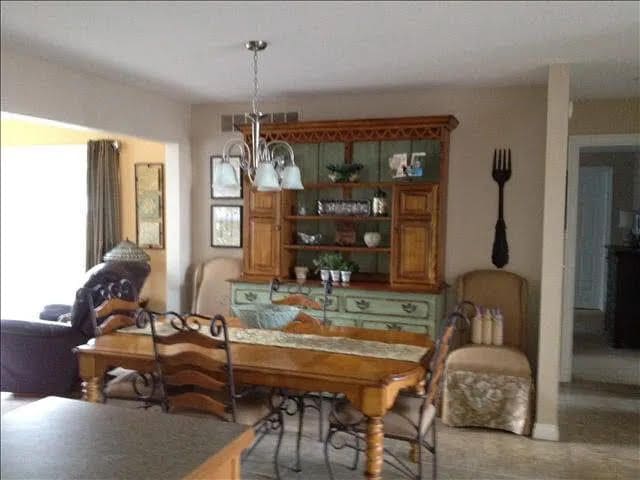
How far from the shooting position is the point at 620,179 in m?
6.96

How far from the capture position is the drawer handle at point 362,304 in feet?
14.0

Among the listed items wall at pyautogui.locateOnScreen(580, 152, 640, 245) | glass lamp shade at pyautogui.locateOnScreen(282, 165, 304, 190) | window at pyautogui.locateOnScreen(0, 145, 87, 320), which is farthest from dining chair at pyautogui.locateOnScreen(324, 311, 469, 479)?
wall at pyautogui.locateOnScreen(580, 152, 640, 245)

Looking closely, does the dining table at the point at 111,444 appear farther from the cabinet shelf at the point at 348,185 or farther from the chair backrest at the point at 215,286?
the chair backrest at the point at 215,286

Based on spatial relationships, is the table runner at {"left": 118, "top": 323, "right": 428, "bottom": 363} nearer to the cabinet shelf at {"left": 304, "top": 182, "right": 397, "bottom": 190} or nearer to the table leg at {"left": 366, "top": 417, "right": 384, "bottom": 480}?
the table leg at {"left": 366, "top": 417, "right": 384, "bottom": 480}

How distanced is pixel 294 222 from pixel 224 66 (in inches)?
60.6

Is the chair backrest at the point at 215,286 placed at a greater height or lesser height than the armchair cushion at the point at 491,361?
greater

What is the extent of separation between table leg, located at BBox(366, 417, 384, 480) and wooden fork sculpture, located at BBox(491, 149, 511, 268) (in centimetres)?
228

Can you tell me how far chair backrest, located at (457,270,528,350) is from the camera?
4.23 meters

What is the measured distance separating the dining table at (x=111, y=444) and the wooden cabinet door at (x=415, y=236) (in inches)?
119

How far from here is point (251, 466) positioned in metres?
3.22

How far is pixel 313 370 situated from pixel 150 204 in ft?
12.5

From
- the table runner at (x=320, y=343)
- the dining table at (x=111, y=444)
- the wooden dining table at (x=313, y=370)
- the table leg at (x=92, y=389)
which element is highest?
the dining table at (x=111, y=444)

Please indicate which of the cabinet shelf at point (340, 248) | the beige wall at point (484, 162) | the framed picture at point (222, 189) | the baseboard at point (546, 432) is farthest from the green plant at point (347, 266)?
the baseboard at point (546, 432)

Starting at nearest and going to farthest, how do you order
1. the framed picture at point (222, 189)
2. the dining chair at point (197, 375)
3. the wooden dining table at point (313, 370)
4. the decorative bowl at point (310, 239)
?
the wooden dining table at point (313, 370) → the dining chair at point (197, 375) → the decorative bowl at point (310, 239) → the framed picture at point (222, 189)
